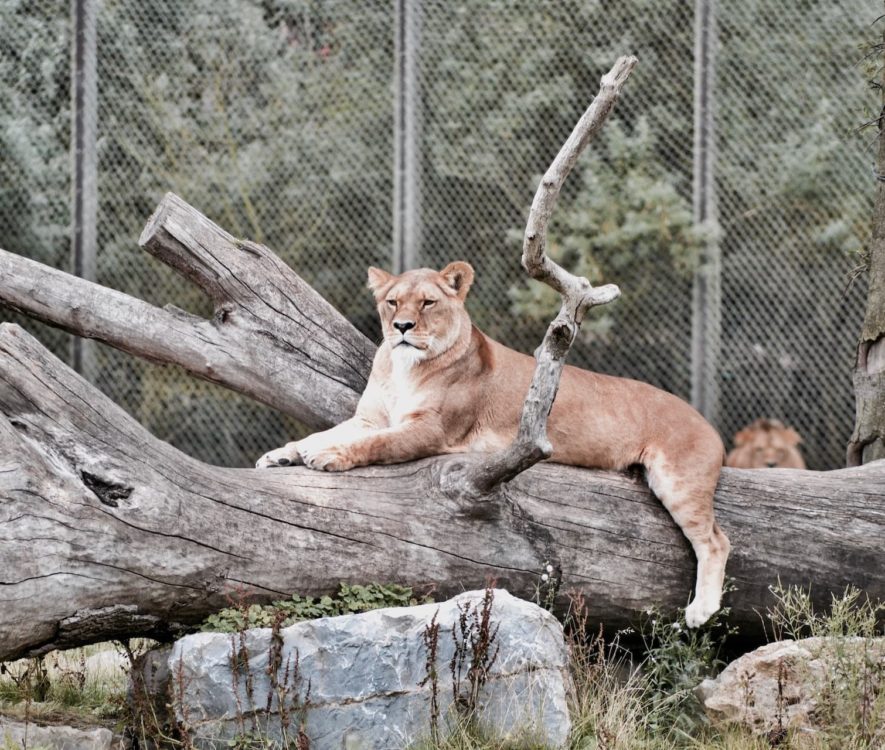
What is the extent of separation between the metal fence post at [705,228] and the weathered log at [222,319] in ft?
12.8

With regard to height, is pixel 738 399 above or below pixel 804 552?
above

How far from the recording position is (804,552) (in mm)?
5254

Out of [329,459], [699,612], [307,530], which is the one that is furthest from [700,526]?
[307,530]

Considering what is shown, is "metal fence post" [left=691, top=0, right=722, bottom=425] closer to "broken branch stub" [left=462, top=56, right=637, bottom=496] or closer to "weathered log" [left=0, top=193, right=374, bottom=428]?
"weathered log" [left=0, top=193, right=374, bottom=428]

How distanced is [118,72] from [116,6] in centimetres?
55

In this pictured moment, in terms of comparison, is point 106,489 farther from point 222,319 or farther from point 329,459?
point 222,319

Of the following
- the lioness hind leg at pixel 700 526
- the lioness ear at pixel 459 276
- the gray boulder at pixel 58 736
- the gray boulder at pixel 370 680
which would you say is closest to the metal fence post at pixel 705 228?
the lioness hind leg at pixel 700 526

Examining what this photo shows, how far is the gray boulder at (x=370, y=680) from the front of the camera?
161 inches

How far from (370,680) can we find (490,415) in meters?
1.59

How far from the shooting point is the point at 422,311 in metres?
5.34

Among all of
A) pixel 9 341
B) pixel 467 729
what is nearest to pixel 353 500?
pixel 467 729

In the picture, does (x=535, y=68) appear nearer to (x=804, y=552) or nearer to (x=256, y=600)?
(x=804, y=552)

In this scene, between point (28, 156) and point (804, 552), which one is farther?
point (28, 156)

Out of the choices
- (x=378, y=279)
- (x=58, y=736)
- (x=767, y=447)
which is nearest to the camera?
(x=58, y=736)
